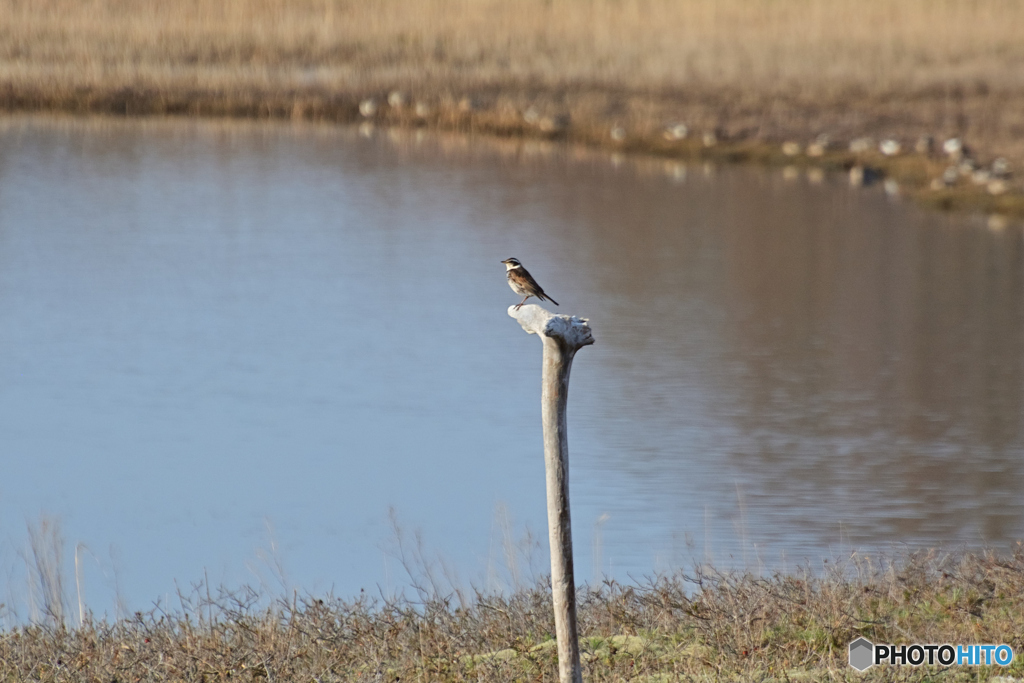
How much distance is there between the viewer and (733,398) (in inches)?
412

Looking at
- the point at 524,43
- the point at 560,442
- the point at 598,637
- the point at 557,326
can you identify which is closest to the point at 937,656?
the point at 598,637

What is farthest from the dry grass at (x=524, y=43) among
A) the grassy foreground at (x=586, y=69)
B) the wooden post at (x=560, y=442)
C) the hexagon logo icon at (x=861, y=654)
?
the wooden post at (x=560, y=442)

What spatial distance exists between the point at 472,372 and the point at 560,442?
7.23 meters

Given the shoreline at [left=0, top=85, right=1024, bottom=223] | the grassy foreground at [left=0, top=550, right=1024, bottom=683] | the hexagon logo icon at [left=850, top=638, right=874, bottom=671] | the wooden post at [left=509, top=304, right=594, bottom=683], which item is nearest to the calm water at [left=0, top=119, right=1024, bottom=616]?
the shoreline at [left=0, top=85, right=1024, bottom=223]

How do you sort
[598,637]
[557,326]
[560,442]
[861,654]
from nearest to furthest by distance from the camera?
[557,326]
[560,442]
[861,654]
[598,637]

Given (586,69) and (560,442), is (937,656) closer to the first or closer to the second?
(560,442)

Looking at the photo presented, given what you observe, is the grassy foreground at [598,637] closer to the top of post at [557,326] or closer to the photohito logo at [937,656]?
the photohito logo at [937,656]

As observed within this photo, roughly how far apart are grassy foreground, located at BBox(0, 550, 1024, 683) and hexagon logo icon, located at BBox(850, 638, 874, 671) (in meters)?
0.04

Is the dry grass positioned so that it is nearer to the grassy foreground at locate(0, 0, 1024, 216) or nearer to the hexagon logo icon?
the grassy foreground at locate(0, 0, 1024, 216)

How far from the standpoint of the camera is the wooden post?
3730 millimetres

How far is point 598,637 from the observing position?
487 cm

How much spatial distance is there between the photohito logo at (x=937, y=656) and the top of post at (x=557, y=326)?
59.8 inches

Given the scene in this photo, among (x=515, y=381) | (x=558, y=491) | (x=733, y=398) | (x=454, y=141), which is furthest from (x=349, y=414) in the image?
(x=454, y=141)

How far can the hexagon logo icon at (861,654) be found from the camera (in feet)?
14.7
